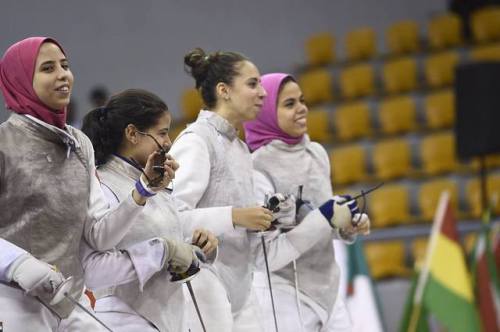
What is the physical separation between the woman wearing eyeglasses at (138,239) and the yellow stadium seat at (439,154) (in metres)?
5.56

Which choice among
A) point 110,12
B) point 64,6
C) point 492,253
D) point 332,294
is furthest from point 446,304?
point 110,12

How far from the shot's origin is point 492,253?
19.6 ft

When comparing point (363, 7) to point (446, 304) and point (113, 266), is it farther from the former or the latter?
point (113, 266)

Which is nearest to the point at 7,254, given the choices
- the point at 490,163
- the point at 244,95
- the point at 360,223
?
the point at 244,95

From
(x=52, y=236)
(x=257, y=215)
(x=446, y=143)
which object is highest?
(x=52, y=236)

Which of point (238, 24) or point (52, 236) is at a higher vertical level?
point (52, 236)

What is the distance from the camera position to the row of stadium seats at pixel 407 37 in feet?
30.3

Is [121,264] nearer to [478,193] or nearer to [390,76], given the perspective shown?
[478,193]

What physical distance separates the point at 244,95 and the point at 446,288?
7.99ft

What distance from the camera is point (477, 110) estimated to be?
661 centimetres

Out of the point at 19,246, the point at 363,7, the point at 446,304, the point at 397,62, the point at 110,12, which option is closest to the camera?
the point at 19,246

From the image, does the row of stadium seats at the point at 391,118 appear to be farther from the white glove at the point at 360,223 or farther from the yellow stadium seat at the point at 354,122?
the white glove at the point at 360,223

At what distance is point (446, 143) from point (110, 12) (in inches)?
105

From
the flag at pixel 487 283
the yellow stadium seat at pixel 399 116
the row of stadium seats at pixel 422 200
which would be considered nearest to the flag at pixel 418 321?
the flag at pixel 487 283
